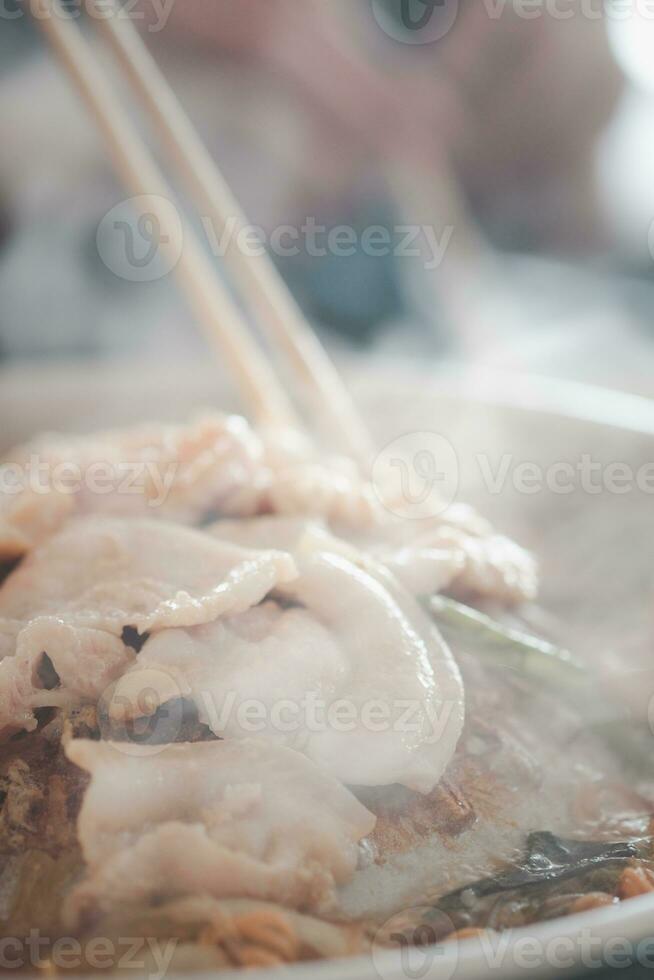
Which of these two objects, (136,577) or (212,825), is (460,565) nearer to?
(136,577)

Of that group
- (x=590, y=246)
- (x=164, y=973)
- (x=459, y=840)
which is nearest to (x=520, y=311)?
(x=590, y=246)

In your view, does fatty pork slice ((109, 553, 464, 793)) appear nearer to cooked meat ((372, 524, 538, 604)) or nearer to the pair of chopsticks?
cooked meat ((372, 524, 538, 604))

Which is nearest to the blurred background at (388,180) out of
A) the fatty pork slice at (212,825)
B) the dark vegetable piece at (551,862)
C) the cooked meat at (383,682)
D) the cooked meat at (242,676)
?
the cooked meat at (383,682)

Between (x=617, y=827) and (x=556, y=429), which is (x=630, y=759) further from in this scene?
(x=556, y=429)

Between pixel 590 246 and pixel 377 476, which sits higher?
pixel 377 476

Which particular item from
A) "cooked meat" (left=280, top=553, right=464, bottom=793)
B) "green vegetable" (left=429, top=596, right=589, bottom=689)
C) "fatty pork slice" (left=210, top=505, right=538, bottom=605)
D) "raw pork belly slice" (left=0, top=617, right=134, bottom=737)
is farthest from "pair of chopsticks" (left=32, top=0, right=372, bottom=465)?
"raw pork belly slice" (left=0, top=617, right=134, bottom=737)

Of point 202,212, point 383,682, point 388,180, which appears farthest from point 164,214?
point 388,180
